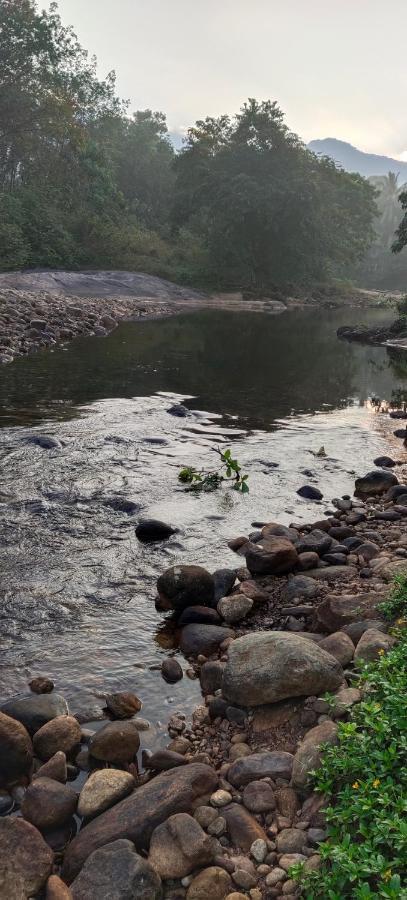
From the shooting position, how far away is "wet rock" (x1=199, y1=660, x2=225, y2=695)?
4.56 meters

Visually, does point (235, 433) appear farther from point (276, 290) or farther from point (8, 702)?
point (276, 290)

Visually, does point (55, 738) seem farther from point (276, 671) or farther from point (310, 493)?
point (310, 493)

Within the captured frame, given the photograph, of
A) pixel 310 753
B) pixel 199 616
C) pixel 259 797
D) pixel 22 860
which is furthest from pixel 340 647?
pixel 22 860

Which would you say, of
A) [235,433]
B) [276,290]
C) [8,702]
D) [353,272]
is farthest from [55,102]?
[353,272]

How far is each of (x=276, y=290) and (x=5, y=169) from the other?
25.3 metres

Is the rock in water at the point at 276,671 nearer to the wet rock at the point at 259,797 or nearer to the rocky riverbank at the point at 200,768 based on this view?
the rocky riverbank at the point at 200,768

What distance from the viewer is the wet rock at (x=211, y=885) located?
114 inches

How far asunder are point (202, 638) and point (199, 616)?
346 mm

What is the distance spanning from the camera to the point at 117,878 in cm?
289

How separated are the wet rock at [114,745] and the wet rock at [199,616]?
1641mm

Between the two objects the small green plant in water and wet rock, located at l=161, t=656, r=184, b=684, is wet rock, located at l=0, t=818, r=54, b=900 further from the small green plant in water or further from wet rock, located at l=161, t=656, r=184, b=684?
the small green plant in water

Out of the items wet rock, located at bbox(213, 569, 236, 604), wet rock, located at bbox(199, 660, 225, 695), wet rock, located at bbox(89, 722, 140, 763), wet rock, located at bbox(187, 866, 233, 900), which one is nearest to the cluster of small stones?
wet rock, located at bbox(213, 569, 236, 604)

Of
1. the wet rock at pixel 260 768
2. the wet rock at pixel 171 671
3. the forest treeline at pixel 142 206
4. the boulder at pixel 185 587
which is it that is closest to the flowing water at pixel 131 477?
the wet rock at pixel 171 671

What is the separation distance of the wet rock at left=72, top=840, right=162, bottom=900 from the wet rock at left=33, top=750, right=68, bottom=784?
690 millimetres
